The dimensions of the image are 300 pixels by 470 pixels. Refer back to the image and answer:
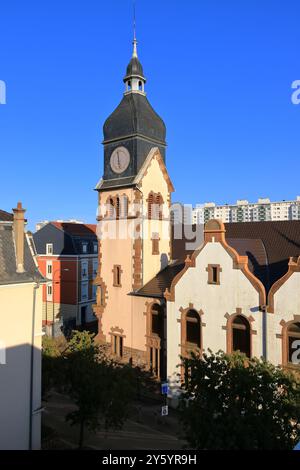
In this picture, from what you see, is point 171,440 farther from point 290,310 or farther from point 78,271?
point 78,271

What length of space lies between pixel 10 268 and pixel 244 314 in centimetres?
1492

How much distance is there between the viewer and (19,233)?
18984 millimetres

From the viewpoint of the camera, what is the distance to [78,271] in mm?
53312

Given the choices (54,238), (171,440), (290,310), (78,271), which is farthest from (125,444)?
(54,238)

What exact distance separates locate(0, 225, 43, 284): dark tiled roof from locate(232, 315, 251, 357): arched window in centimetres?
1340

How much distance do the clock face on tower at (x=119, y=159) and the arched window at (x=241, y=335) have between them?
16.7 meters

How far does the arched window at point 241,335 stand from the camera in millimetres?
23812

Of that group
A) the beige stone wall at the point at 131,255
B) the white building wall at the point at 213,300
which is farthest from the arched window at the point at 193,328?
the beige stone wall at the point at 131,255

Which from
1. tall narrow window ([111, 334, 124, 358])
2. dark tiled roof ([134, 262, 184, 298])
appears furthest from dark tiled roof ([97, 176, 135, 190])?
tall narrow window ([111, 334, 124, 358])

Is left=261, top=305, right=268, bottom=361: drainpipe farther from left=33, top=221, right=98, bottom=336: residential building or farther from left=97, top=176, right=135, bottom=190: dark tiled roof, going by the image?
left=33, top=221, right=98, bottom=336: residential building

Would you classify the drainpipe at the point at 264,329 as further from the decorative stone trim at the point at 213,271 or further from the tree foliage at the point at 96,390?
the tree foliage at the point at 96,390

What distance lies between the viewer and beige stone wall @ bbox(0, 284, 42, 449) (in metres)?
17.5

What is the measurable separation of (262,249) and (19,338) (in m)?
19.2

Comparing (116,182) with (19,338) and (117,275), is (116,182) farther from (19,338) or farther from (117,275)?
(19,338)
